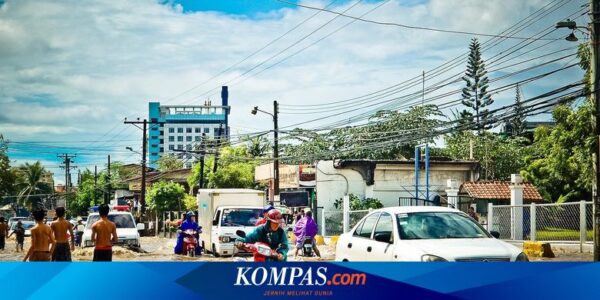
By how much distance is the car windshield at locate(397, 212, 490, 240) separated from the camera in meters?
12.3

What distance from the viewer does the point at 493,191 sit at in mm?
35406

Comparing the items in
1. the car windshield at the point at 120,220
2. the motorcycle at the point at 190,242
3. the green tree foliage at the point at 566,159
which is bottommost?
the motorcycle at the point at 190,242

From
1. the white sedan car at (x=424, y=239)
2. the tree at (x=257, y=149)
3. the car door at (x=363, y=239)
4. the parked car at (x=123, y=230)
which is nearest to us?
the white sedan car at (x=424, y=239)

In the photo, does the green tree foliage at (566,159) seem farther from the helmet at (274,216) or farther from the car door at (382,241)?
the helmet at (274,216)

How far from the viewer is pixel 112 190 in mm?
55031

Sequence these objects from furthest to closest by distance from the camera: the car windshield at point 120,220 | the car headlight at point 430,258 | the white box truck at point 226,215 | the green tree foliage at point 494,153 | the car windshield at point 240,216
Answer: the green tree foliage at point 494,153
the car windshield at point 120,220
the car windshield at point 240,216
the white box truck at point 226,215
the car headlight at point 430,258

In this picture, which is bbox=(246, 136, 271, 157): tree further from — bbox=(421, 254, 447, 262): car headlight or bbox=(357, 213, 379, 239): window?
bbox=(421, 254, 447, 262): car headlight

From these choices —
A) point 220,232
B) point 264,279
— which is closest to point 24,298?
point 264,279

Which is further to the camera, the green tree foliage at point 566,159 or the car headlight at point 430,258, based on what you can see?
the green tree foliage at point 566,159

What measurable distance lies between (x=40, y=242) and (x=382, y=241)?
218 inches

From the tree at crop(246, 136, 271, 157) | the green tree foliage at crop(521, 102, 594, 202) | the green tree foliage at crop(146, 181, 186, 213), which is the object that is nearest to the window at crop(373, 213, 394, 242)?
the green tree foliage at crop(521, 102, 594, 202)

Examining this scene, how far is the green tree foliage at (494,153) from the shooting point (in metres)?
53.6

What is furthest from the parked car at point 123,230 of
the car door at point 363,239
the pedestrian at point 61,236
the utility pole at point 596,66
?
the utility pole at point 596,66

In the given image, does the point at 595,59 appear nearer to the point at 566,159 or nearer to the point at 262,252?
the point at 262,252
